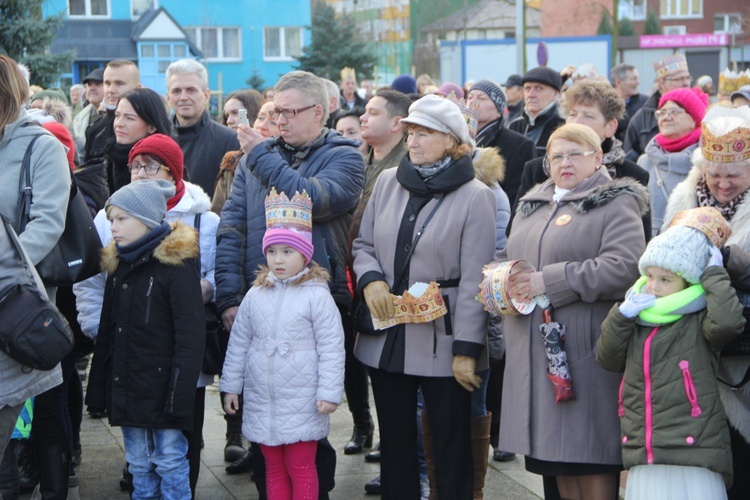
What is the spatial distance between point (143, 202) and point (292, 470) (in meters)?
1.54

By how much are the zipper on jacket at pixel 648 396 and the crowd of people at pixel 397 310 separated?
A: 0.01m

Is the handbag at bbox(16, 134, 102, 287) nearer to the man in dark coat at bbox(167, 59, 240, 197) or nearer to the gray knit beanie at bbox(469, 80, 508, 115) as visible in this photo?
the man in dark coat at bbox(167, 59, 240, 197)

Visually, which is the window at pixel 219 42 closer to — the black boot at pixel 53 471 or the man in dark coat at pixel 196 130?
the man in dark coat at pixel 196 130

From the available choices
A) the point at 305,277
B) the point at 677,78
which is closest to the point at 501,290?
the point at 305,277

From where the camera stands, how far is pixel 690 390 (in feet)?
13.3

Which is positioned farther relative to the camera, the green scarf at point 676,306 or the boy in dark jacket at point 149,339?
the boy in dark jacket at point 149,339

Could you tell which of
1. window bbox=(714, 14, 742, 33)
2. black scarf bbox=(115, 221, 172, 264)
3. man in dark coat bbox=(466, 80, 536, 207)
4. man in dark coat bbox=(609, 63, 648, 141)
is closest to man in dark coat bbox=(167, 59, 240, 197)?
man in dark coat bbox=(466, 80, 536, 207)

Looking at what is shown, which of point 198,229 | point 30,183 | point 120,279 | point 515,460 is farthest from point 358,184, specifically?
point 515,460

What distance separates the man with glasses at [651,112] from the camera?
930 cm

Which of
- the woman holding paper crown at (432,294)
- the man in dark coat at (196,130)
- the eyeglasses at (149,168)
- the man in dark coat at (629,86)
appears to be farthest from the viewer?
the man in dark coat at (629,86)

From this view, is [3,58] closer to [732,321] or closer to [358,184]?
[358,184]

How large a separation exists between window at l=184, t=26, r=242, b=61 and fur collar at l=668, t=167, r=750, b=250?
45646 mm

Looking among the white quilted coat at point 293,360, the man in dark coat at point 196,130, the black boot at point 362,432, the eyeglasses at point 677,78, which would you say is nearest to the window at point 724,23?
the eyeglasses at point 677,78

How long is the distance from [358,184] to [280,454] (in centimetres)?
148
